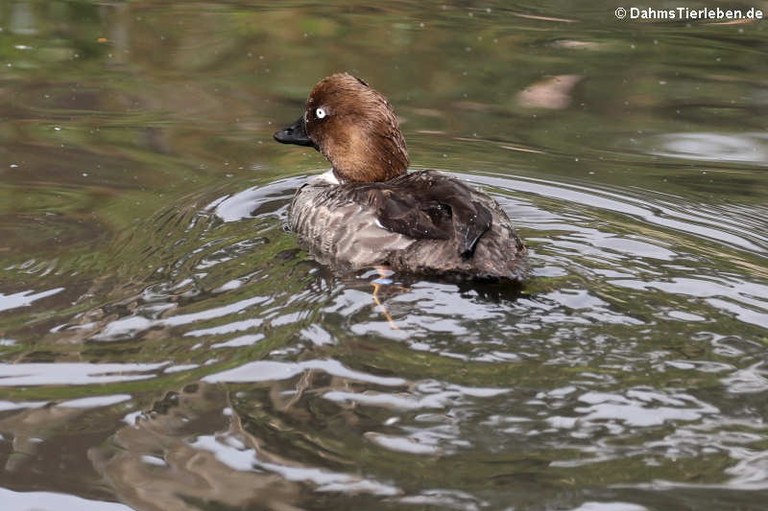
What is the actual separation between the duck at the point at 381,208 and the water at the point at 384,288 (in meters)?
0.19

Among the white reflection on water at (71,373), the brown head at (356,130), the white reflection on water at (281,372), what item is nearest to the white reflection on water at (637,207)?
the brown head at (356,130)

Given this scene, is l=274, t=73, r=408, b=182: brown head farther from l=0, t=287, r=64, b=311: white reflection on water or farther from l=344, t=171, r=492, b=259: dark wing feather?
l=0, t=287, r=64, b=311: white reflection on water

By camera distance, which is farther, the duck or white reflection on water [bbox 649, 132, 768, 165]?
white reflection on water [bbox 649, 132, 768, 165]

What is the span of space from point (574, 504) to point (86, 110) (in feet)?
21.5

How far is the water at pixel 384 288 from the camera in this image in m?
4.78

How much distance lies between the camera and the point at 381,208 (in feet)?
23.4

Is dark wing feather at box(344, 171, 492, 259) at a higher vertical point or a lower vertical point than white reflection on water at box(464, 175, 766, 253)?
higher

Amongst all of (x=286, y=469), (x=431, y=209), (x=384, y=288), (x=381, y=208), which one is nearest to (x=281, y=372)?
(x=286, y=469)

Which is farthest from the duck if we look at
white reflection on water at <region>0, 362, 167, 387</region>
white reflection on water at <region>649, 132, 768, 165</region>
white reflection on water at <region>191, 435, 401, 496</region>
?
white reflection on water at <region>649, 132, 768, 165</region>

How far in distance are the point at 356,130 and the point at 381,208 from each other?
37.1 inches

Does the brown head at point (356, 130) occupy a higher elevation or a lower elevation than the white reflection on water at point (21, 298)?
higher

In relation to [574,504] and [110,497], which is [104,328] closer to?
[110,497]

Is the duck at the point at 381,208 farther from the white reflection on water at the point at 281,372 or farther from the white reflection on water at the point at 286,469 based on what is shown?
the white reflection on water at the point at 286,469

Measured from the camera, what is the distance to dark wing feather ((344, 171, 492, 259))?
263 inches
